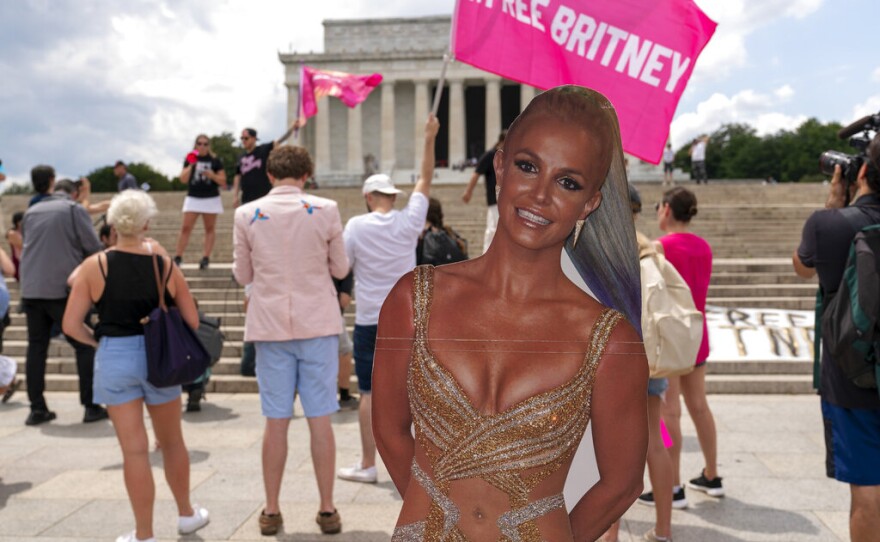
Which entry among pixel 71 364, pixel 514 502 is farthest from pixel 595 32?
pixel 71 364

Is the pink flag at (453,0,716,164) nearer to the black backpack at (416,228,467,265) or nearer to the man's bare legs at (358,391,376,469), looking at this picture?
the black backpack at (416,228,467,265)

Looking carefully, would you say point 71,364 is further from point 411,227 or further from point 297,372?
point 411,227

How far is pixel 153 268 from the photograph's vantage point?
3.99m

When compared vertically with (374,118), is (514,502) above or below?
below

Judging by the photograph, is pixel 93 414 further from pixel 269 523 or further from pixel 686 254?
pixel 686 254

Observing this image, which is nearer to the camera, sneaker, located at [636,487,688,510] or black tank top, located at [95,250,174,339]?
black tank top, located at [95,250,174,339]

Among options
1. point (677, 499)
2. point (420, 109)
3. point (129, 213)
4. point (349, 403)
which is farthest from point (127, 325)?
point (420, 109)

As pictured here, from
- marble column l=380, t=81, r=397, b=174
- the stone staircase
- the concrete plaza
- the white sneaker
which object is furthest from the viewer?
marble column l=380, t=81, r=397, b=174

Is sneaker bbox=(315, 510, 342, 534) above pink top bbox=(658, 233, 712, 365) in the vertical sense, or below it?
below

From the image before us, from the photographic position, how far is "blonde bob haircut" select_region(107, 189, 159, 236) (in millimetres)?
3879

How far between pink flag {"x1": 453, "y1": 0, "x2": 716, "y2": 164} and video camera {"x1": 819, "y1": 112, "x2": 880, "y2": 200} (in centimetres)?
164

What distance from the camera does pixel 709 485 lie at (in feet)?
16.1

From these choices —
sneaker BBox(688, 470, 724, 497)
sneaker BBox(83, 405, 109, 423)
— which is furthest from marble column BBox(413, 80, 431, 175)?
sneaker BBox(688, 470, 724, 497)

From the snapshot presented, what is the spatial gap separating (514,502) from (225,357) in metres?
8.03
